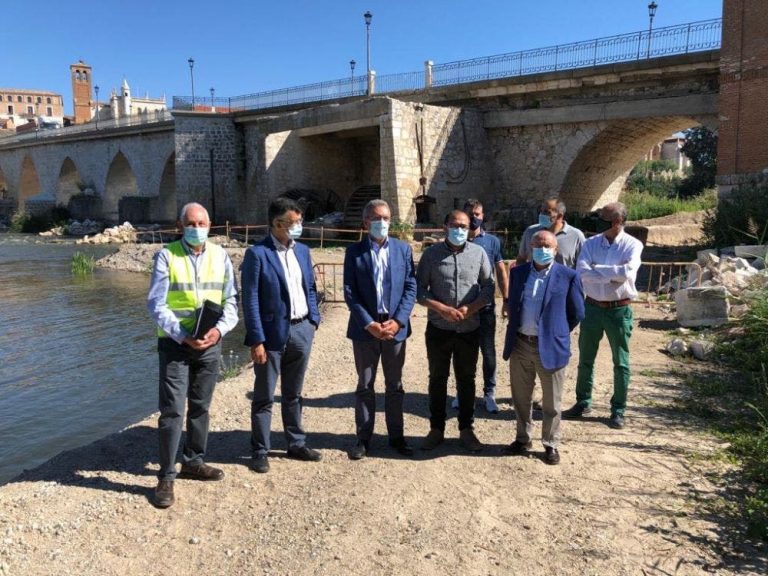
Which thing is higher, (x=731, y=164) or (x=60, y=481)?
(x=731, y=164)

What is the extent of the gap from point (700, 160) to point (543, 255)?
35034 mm

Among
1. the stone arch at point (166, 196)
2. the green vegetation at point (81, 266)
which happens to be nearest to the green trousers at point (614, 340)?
the green vegetation at point (81, 266)

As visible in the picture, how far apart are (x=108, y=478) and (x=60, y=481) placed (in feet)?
0.93

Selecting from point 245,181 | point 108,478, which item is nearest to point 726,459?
point 108,478

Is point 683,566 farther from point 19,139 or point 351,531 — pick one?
point 19,139

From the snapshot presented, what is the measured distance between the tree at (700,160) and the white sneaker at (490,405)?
3028 cm

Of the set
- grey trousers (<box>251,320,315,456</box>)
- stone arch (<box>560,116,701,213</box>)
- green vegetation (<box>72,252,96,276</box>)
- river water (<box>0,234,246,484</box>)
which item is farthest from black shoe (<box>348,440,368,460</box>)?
green vegetation (<box>72,252,96,276</box>)

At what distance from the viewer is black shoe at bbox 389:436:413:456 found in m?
4.10

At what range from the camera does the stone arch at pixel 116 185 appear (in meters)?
37.2

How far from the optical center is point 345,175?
1000 inches

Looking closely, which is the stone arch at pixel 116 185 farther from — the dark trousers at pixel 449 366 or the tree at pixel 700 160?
the dark trousers at pixel 449 366

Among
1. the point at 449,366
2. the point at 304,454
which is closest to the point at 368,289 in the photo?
the point at 449,366

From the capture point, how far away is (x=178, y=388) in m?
3.49

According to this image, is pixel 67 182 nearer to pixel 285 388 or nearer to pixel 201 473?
pixel 285 388
